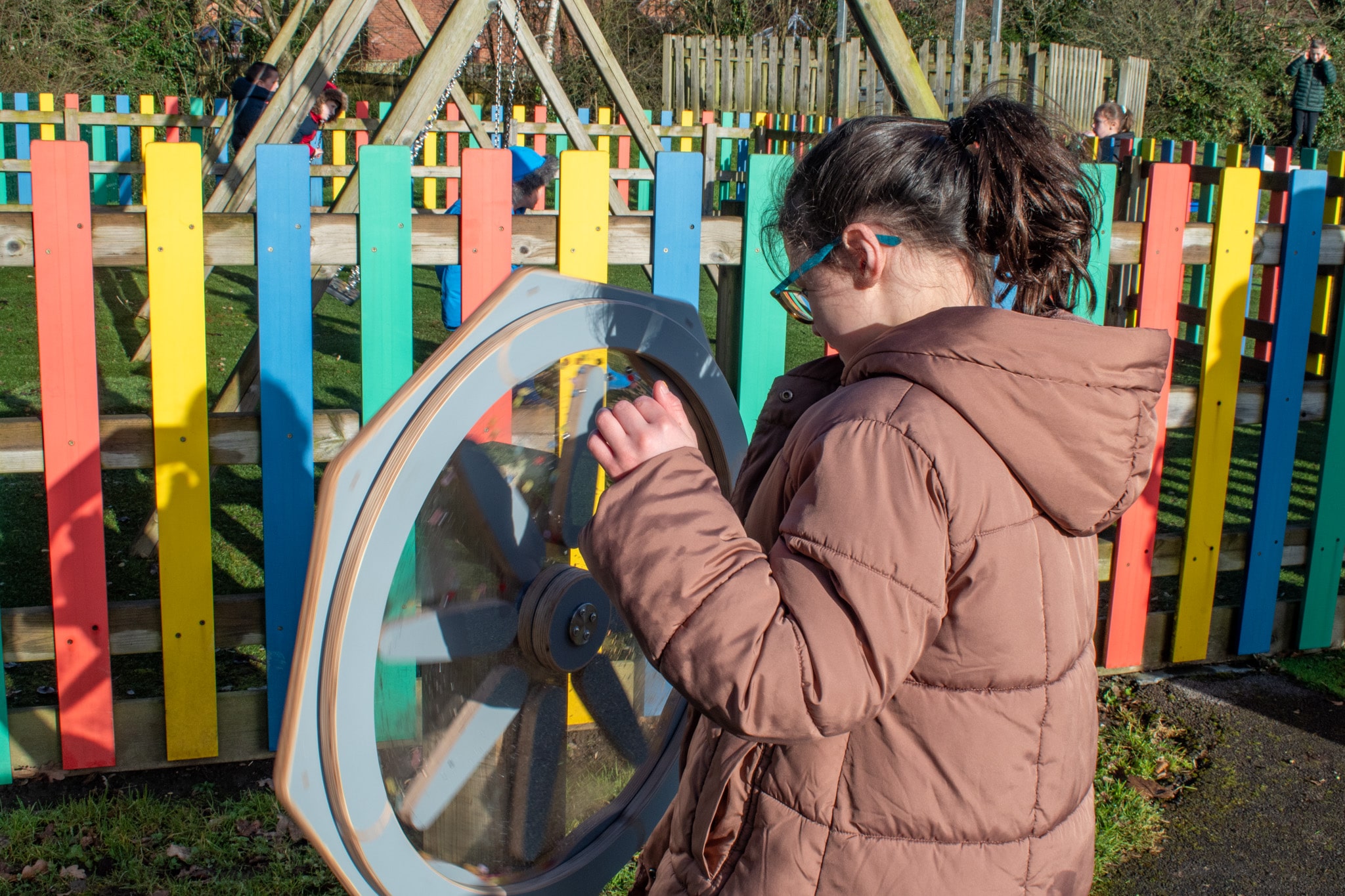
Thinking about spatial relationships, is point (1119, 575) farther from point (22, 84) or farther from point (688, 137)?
point (22, 84)

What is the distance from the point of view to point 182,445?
310 cm

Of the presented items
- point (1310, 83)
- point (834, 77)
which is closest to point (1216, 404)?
point (834, 77)

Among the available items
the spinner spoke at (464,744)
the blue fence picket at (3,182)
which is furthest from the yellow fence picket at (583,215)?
the blue fence picket at (3,182)

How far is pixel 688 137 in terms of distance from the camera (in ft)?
46.2

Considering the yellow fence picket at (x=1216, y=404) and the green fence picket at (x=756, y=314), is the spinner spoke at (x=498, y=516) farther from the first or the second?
the yellow fence picket at (x=1216, y=404)

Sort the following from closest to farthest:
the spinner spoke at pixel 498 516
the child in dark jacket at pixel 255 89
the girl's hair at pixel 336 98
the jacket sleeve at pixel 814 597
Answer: the jacket sleeve at pixel 814 597
the spinner spoke at pixel 498 516
the child in dark jacket at pixel 255 89
the girl's hair at pixel 336 98

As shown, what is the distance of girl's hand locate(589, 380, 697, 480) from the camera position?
137cm

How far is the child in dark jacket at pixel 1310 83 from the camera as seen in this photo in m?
19.1

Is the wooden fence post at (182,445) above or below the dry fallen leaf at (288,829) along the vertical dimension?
above

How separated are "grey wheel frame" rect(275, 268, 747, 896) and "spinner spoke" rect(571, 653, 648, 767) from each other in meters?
0.37

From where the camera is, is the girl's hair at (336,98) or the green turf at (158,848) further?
the girl's hair at (336,98)

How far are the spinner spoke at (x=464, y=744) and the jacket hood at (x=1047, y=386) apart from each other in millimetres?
644

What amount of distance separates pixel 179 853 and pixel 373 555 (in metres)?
2.13

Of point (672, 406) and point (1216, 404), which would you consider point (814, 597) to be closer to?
point (672, 406)
